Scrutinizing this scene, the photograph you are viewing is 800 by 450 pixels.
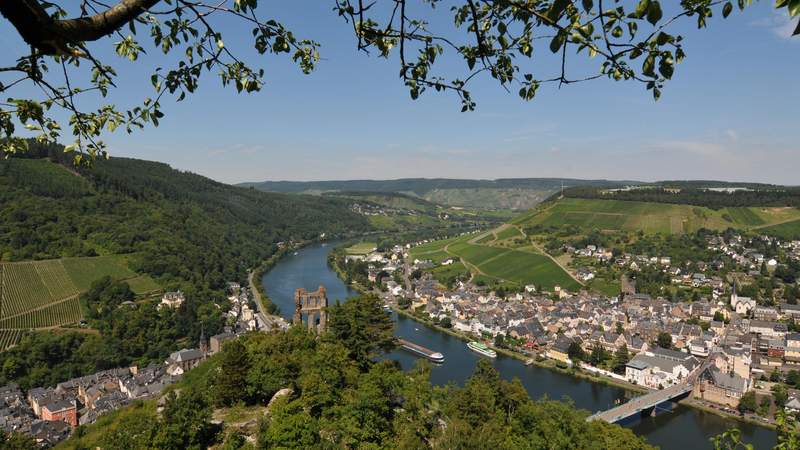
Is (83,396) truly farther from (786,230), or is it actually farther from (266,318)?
(786,230)

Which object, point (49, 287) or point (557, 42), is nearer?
point (557, 42)

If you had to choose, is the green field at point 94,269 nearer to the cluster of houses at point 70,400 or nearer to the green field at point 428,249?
the cluster of houses at point 70,400

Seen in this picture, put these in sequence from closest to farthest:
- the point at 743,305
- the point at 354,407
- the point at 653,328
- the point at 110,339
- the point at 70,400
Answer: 1. the point at 354,407
2. the point at 70,400
3. the point at 110,339
4. the point at 653,328
5. the point at 743,305

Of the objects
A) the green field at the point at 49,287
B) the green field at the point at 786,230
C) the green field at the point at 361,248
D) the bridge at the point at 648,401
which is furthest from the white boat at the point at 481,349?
the green field at the point at 786,230

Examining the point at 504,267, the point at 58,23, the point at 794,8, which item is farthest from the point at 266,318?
the point at 794,8

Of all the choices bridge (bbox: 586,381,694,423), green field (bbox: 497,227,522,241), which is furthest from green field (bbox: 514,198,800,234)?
bridge (bbox: 586,381,694,423)

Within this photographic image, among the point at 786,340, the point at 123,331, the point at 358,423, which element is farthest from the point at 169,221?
the point at 786,340

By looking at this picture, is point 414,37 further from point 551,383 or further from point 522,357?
point 522,357
